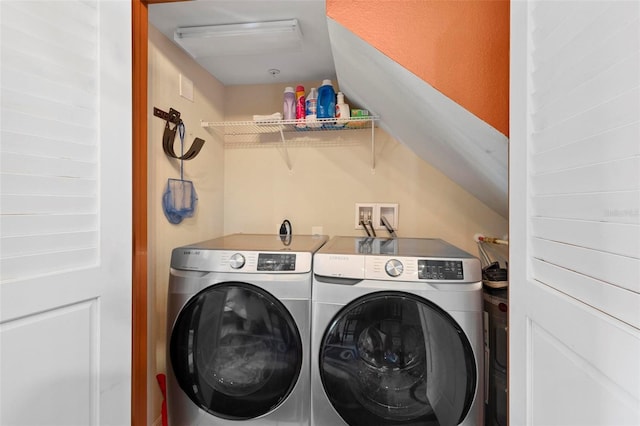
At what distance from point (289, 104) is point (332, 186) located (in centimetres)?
64

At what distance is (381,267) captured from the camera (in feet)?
4.09

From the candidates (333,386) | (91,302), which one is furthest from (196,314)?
(333,386)

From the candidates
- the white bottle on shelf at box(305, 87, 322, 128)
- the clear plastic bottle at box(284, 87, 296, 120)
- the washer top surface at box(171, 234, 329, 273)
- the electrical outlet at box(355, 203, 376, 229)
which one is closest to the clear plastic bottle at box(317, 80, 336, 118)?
the white bottle on shelf at box(305, 87, 322, 128)

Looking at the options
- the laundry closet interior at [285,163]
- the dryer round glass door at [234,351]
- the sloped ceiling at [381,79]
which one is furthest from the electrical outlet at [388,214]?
the dryer round glass door at [234,351]

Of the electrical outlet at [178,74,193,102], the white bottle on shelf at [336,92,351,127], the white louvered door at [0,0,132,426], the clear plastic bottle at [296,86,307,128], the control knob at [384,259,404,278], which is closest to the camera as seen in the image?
the white louvered door at [0,0,132,426]

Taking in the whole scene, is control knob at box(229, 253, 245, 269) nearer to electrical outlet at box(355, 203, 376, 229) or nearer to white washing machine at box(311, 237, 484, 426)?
white washing machine at box(311, 237, 484, 426)

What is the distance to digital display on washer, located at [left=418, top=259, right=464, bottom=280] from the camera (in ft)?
3.93

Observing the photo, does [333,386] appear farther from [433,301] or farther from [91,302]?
[91,302]

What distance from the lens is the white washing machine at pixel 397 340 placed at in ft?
3.88

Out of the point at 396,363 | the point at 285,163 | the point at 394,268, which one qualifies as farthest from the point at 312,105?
the point at 396,363

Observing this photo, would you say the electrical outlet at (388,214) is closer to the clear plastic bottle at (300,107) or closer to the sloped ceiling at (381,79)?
the sloped ceiling at (381,79)

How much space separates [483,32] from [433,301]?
0.99 m

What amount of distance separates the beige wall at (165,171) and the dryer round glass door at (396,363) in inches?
38.5

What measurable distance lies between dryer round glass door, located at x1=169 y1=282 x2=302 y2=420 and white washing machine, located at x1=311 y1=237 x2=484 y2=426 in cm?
16
